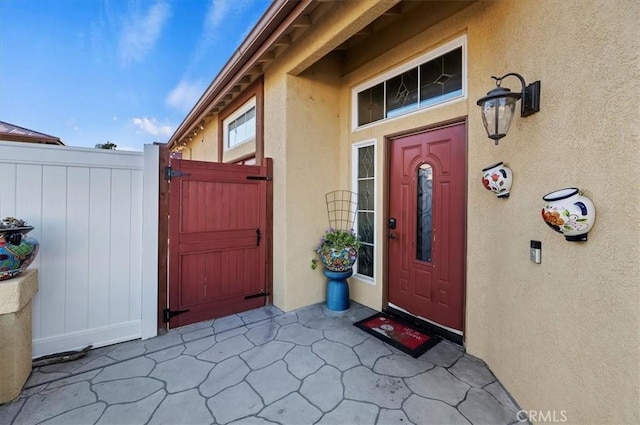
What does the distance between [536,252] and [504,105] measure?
3.26 ft

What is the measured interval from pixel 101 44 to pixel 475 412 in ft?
34.6

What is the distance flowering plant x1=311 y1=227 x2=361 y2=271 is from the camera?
3408 millimetres

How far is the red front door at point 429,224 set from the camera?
2.69 m

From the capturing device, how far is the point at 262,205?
3604mm

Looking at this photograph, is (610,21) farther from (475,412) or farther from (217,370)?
(217,370)

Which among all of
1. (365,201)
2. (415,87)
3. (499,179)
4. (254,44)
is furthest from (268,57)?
(499,179)

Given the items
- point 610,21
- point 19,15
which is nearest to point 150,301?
point 610,21

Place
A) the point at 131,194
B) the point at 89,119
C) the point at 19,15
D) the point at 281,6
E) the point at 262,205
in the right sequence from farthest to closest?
the point at 89,119
the point at 19,15
the point at 262,205
the point at 131,194
the point at 281,6

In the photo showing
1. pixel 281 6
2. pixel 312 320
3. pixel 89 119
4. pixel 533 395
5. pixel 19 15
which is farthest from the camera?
pixel 89 119

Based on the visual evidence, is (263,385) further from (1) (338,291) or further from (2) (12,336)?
(2) (12,336)

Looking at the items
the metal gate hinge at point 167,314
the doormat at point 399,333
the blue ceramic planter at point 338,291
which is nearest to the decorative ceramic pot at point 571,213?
the doormat at point 399,333

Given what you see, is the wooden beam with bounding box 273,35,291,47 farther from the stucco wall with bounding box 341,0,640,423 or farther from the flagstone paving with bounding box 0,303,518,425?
the flagstone paving with bounding box 0,303,518,425

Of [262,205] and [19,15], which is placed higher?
[19,15]

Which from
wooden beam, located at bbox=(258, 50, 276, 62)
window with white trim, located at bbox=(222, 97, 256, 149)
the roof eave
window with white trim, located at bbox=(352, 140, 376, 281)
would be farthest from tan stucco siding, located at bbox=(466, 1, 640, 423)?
window with white trim, located at bbox=(222, 97, 256, 149)
